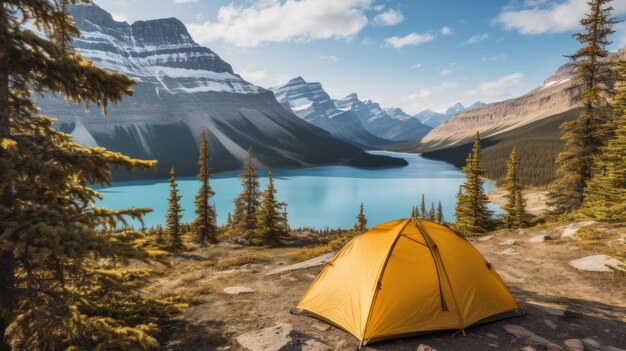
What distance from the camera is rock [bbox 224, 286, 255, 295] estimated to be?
1178 cm

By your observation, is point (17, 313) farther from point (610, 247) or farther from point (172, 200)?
point (172, 200)

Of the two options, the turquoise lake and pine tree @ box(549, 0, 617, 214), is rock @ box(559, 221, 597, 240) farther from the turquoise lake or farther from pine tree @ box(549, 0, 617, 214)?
the turquoise lake

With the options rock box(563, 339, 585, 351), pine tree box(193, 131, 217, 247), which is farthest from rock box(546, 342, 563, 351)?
pine tree box(193, 131, 217, 247)

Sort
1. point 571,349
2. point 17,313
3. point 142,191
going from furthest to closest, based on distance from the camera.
Answer: 1. point 142,191
2. point 571,349
3. point 17,313

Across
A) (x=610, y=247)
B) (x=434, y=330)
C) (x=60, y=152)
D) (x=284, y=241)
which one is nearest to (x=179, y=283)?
(x=60, y=152)

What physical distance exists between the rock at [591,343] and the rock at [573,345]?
0.45ft

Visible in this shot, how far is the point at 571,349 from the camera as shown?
696 cm

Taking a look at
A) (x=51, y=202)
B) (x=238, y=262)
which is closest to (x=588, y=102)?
(x=238, y=262)

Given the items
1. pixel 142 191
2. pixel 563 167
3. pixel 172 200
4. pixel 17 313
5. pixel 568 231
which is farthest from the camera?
pixel 142 191

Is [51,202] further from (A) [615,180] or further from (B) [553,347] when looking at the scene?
(A) [615,180]

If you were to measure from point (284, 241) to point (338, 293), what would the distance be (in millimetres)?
26020

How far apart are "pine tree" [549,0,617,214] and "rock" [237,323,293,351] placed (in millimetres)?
26442

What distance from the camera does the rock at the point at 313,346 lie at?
691 centimetres

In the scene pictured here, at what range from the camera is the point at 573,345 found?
23.2 ft
